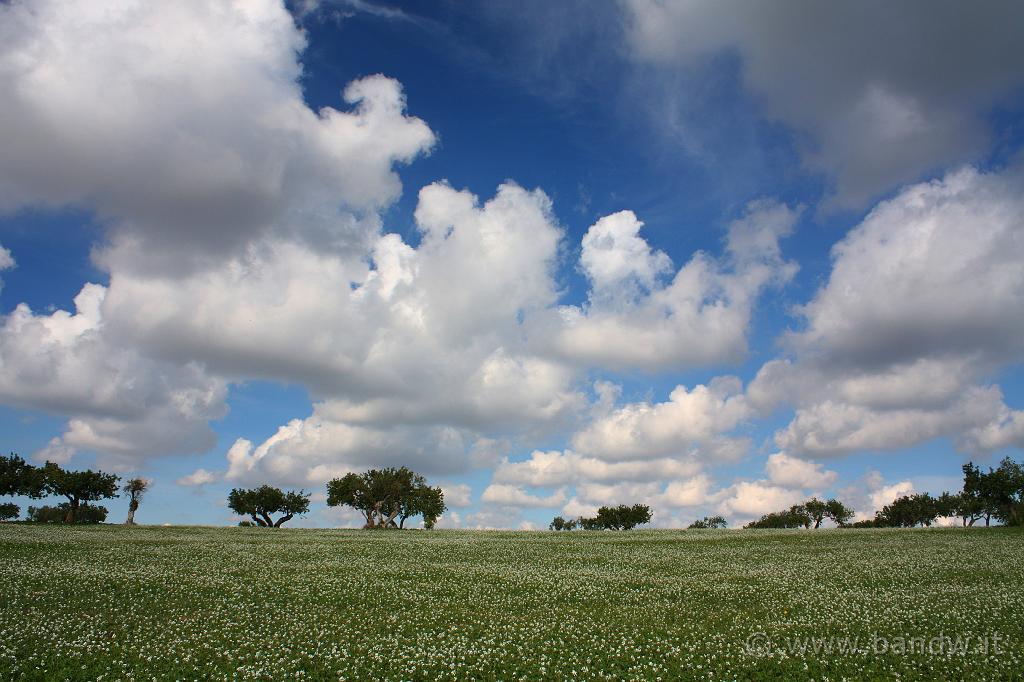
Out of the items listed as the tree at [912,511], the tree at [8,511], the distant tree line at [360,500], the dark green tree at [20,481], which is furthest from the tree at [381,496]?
the tree at [912,511]

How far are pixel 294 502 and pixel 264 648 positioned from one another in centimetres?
10164

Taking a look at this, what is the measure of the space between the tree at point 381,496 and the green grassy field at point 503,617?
69423 mm

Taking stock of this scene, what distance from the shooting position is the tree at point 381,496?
363ft

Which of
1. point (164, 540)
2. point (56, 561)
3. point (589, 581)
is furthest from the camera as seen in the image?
point (164, 540)

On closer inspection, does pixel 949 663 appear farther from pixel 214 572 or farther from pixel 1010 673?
pixel 214 572

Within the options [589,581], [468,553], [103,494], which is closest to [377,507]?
[103,494]

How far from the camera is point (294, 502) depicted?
113125mm

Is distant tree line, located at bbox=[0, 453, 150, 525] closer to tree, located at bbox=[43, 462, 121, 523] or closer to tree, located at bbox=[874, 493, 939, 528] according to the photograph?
tree, located at bbox=[43, 462, 121, 523]

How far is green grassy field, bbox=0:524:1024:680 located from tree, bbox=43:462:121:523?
61.0m

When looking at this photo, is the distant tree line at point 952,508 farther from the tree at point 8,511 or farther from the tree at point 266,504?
the tree at point 8,511

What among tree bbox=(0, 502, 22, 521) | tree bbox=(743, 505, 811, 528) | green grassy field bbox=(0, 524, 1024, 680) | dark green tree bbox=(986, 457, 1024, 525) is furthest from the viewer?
tree bbox=(743, 505, 811, 528)

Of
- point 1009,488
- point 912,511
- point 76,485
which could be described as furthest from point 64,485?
point 912,511

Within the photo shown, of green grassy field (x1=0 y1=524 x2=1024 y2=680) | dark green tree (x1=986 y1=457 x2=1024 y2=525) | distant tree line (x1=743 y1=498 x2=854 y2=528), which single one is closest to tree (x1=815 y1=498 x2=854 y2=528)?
distant tree line (x1=743 y1=498 x2=854 y2=528)

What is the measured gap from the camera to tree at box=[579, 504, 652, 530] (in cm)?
13975
